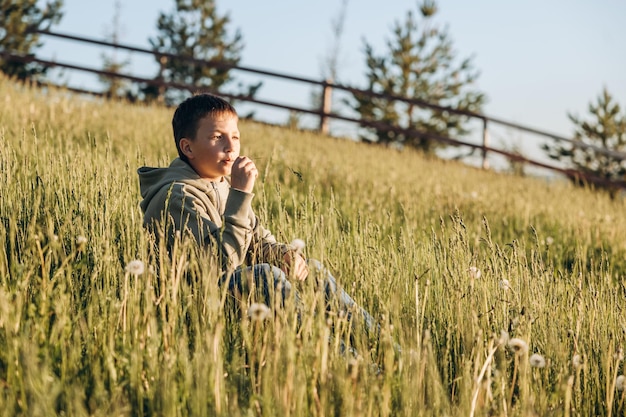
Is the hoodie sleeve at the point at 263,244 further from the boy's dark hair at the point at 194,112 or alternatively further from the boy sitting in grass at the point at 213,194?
the boy's dark hair at the point at 194,112

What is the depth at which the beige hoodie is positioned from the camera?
283 centimetres

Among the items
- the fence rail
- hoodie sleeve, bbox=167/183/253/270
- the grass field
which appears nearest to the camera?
the grass field

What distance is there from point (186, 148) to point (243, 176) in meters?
0.47

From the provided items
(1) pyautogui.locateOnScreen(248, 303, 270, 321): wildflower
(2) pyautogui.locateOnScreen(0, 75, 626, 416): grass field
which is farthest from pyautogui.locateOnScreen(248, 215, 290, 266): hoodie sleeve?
(1) pyautogui.locateOnScreen(248, 303, 270, 321): wildflower

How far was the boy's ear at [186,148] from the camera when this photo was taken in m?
3.27

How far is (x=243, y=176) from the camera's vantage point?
117 inches

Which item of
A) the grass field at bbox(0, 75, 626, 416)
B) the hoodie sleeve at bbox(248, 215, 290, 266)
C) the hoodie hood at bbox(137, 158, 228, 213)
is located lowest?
the grass field at bbox(0, 75, 626, 416)

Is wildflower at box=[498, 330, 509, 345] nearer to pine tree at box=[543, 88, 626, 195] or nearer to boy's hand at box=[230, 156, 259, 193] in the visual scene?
boy's hand at box=[230, 156, 259, 193]

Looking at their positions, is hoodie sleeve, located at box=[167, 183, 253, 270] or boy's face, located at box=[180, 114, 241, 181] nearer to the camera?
hoodie sleeve, located at box=[167, 183, 253, 270]

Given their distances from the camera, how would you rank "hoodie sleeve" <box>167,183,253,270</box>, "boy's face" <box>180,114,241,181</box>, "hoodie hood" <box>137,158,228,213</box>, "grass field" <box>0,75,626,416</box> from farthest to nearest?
"boy's face" <box>180,114,241,181</box> → "hoodie hood" <box>137,158,228,213</box> → "hoodie sleeve" <box>167,183,253,270</box> → "grass field" <box>0,75,626,416</box>

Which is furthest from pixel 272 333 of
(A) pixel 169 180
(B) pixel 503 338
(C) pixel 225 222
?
(A) pixel 169 180

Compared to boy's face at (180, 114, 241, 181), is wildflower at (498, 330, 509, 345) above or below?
below

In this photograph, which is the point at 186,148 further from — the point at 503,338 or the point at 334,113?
the point at 334,113

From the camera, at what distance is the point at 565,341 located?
93.4 inches
